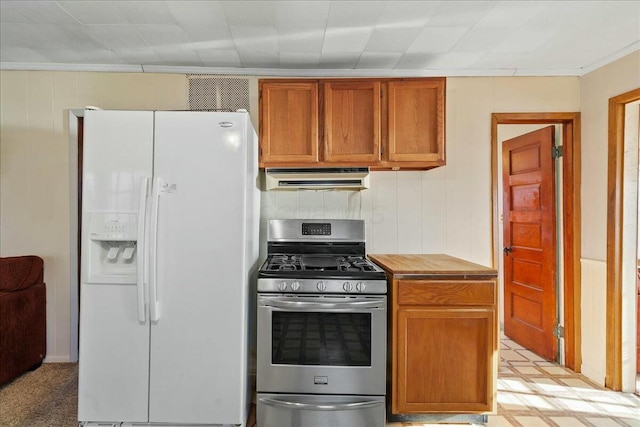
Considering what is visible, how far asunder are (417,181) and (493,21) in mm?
1213

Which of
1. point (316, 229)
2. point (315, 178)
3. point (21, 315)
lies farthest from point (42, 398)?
point (315, 178)

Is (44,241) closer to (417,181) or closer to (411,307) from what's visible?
(411,307)

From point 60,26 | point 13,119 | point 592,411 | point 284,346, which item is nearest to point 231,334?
point 284,346

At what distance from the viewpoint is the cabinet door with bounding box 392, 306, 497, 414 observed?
2123 millimetres

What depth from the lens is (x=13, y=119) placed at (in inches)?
112

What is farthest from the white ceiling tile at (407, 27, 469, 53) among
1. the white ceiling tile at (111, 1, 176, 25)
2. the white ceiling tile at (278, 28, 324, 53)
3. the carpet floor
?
the carpet floor

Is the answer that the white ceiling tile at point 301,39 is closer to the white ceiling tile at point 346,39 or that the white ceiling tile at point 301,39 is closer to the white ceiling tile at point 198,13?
the white ceiling tile at point 346,39

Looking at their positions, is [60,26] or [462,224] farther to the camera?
[462,224]

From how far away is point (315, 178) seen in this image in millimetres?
2641

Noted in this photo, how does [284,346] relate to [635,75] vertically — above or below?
below

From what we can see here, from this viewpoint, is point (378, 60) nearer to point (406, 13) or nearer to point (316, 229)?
point (406, 13)

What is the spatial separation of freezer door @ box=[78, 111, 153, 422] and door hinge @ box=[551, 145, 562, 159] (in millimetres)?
3140

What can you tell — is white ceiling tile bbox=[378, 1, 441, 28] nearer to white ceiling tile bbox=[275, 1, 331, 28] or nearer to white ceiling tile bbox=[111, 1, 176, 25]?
white ceiling tile bbox=[275, 1, 331, 28]

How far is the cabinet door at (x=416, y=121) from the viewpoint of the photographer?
2576 mm
